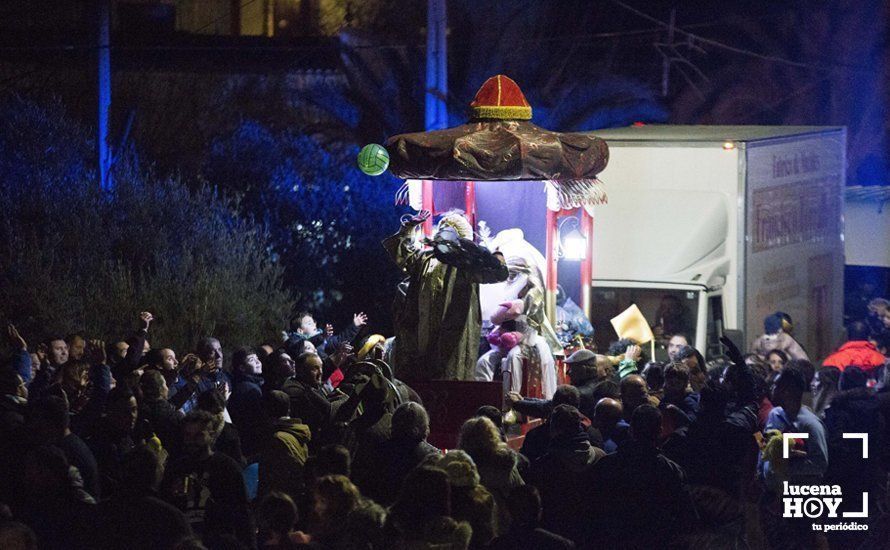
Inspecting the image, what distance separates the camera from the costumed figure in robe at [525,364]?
13578 millimetres

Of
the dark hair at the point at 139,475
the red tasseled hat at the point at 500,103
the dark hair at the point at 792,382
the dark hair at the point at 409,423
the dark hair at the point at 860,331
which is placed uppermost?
the red tasseled hat at the point at 500,103

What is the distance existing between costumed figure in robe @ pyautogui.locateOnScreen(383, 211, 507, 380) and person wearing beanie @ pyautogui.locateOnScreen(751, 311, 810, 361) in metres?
4.14

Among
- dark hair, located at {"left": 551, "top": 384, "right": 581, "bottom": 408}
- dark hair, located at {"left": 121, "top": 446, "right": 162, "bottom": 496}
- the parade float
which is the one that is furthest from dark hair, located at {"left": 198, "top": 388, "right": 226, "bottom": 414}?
the parade float

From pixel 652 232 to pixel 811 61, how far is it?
1341cm

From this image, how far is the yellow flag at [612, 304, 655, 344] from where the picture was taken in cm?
1516

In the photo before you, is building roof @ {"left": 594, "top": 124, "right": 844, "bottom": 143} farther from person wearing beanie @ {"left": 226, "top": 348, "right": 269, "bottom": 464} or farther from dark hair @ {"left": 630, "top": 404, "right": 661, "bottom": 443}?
dark hair @ {"left": 630, "top": 404, "right": 661, "bottom": 443}

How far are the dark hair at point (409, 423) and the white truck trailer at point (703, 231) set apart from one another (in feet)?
28.1

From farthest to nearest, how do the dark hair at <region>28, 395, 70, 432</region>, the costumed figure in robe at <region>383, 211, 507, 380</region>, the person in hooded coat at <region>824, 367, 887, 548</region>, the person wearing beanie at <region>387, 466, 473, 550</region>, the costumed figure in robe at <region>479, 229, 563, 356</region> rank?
the costumed figure in robe at <region>479, 229, 563, 356</region>, the costumed figure in robe at <region>383, 211, 507, 380</region>, the person in hooded coat at <region>824, 367, 887, 548</region>, the dark hair at <region>28, 395, 70, 432</region>, the person wearing beanie at <region>387, 466, 473, 550</region>

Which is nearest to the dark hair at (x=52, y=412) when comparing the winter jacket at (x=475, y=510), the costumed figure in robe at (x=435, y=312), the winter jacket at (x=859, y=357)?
the winter jacket at (x=475, y=510)

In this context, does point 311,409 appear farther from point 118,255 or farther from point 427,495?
point 118,255

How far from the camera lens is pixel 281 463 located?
900 centimetres

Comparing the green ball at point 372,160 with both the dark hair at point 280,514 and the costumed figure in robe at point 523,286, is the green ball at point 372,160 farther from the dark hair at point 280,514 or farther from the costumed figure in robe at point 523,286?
the dark hair at point 280,514

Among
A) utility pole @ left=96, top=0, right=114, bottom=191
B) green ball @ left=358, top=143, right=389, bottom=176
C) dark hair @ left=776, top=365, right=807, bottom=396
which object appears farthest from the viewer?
utility pole @ left=96, top=0, right=114, bottom=191

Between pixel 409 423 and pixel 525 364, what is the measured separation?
524 cm
